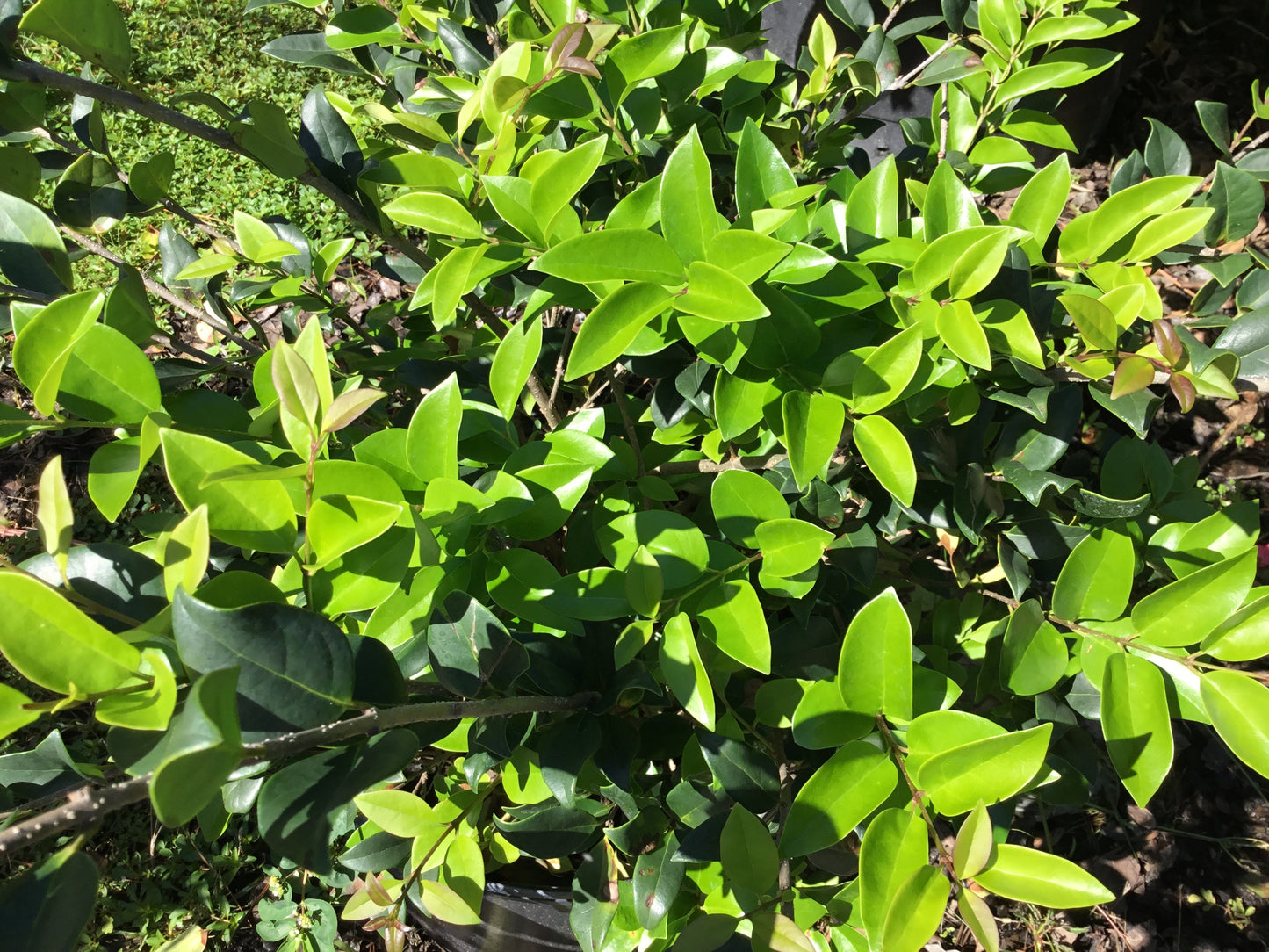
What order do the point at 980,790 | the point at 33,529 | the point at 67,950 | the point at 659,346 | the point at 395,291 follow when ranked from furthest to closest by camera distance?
the point at 395,291 → the point at 33,529 → the point at 659,346 → the point at 980,790 → the point at 67,950

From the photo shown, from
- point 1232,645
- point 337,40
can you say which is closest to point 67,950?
point 1232,645

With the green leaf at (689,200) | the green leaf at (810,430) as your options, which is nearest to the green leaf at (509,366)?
the green leaf at (689,200)

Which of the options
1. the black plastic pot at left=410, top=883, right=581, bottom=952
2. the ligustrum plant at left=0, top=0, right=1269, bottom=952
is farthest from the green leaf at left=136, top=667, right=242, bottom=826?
the black plastic pot at left=410, top=883, right=581, bottom=952

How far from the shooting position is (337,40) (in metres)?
1.34

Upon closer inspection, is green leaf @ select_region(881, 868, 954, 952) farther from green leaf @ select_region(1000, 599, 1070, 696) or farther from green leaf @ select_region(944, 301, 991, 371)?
green leaf @ select_region(944, 301, 991, 371)

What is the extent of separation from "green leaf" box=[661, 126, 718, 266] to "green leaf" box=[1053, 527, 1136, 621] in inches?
24.6

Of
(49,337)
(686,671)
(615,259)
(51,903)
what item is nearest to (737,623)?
(686,671)

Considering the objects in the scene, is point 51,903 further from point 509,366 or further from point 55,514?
point 509,366

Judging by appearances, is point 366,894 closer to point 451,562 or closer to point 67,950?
point 451,562

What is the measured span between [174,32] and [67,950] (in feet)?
14.0

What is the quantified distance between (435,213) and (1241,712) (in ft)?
3.53

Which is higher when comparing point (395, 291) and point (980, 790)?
point (980, 790)

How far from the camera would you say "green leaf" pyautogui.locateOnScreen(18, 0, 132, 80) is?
2.87 ft

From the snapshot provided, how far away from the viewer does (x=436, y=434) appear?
0.90 meters
